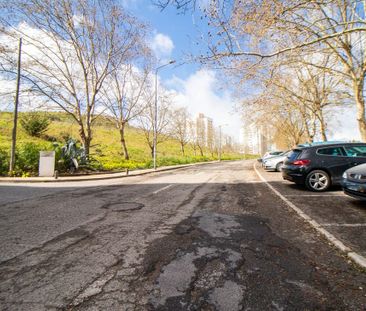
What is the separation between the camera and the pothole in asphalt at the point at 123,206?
616 cm

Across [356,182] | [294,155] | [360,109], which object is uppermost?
[360,109]

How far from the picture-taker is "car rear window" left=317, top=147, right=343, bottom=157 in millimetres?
8562

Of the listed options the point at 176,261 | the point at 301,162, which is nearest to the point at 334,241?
the point at 176,261

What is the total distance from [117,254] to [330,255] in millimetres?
2943

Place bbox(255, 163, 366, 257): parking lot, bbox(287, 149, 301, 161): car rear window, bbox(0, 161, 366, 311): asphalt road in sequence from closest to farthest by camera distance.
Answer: bbox(0, 161, 366, 311): asphalt road
bbox(255, 163, 366, 257): parking lot
bbox(287, 149, 301, 161): car rear window

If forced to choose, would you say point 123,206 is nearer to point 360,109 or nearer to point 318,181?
point 318,181

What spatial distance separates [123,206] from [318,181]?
682cm

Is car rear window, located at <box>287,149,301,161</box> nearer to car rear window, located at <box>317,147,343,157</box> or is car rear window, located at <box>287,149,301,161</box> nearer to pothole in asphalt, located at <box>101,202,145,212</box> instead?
car rear window, located at <box>317,147,343,157</box>

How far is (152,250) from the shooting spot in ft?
11.4

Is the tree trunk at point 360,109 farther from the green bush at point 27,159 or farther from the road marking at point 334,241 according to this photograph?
the green bush at point 27,159

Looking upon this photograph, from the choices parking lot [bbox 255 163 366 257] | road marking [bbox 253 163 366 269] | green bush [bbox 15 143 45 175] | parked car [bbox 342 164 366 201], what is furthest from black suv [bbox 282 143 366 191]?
green bush [bbox 15 143 45 175]

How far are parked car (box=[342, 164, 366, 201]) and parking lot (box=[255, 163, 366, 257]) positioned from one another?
1.33 ft

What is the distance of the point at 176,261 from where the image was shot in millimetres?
3098

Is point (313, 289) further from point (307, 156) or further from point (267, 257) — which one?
point (307, 156)
